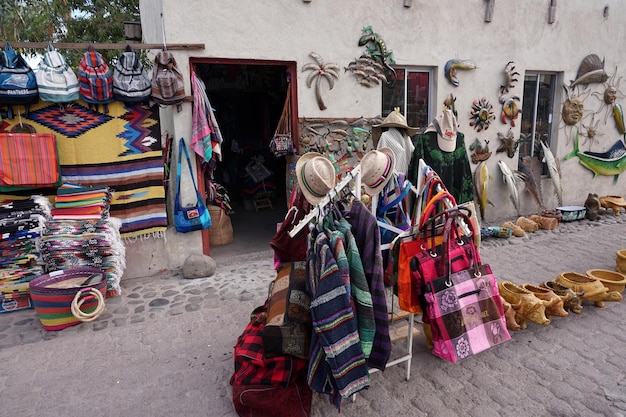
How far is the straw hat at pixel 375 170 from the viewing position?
2.50 m

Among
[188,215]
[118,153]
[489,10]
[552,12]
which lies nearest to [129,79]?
[118,153]

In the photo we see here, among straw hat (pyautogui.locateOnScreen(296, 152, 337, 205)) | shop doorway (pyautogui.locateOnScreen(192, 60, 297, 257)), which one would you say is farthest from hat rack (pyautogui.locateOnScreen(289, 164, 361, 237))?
shop doorway (pyautogui.locateOnScreen(192, 60, 297, 257))

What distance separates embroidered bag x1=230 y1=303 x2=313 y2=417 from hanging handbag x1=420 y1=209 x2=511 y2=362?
0.84 metres

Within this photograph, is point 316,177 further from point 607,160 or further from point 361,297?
point 607,160

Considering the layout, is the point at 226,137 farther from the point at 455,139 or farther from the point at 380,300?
the point at 380,300

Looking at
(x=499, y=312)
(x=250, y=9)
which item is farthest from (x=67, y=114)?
(x=499, y=312)

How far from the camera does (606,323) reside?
362 cm

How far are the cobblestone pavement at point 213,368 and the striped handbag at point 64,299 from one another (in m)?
0.11

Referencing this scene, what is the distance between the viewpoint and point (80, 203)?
4.18 meters

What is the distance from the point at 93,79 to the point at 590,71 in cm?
808

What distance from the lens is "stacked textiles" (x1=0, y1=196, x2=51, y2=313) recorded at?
3816 millimetres

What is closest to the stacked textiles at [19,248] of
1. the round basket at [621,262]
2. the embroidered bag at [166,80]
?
the embroidered bag at [166,80]

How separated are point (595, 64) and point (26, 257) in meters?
9.16

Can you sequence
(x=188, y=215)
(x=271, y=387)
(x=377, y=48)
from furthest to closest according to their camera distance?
(x=377, y=48) → (x=188, y=215) → (x=271, y=387)
